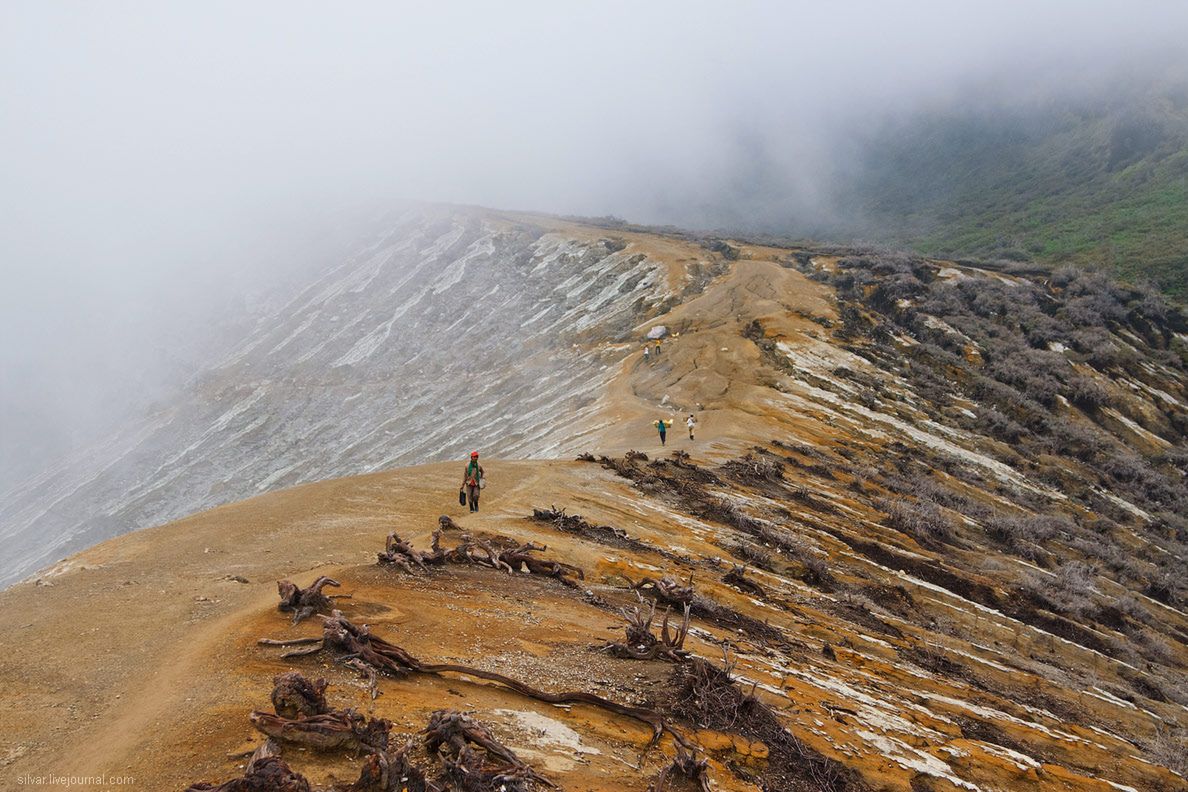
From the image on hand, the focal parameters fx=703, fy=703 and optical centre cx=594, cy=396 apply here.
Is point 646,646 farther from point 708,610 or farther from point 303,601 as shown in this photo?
point 303,601

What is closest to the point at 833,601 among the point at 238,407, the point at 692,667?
the point at 692,667

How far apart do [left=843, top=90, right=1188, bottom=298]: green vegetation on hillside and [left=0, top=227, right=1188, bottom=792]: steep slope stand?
5553 centimetres

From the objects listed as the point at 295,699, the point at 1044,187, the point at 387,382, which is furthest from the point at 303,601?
the point at 1044,187

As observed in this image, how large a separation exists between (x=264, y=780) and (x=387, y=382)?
50.1m

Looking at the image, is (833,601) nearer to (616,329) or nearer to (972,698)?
(972,698)

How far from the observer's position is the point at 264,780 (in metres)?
4.18

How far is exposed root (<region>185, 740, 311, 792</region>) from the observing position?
4152mm

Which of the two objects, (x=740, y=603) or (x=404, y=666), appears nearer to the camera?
(x=404, y=666)

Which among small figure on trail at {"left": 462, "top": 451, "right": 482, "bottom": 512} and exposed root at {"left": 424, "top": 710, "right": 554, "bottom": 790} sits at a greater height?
exposed root at {"left": 424, "top": 710, "right": 554, "bottom": 790}

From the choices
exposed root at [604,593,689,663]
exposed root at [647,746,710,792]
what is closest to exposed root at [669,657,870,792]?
exposed root at [604,593,689,663]

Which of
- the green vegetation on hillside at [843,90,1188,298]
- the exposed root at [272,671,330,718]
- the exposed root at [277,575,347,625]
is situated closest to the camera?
the exposed root at [272,671,330,718]

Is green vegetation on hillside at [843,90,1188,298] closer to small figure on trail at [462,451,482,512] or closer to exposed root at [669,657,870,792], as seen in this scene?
small figure on trail at [462,451,482,512]

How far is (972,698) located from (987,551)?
11.8 metres

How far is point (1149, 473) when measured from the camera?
32125 millimetres
